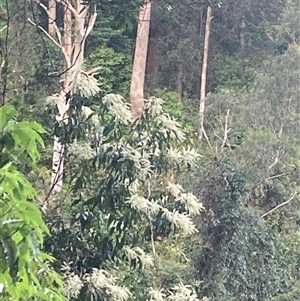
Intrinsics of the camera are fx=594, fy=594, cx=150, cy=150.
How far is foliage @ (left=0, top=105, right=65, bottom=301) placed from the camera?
1.11 metres

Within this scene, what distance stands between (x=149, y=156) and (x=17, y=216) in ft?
4.96

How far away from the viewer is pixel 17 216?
3.64 feet

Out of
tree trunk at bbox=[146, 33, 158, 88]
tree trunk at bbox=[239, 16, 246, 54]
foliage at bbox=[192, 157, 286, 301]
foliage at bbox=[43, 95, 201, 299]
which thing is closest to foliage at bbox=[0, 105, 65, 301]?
foliage at bbox=[43, 95, 201, 299]

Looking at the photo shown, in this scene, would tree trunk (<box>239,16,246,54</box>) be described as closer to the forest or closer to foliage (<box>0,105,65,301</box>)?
the forest

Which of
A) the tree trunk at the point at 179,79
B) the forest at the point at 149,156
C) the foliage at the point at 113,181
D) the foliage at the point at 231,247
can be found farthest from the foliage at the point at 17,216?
the tree trunk at the point at 179,79

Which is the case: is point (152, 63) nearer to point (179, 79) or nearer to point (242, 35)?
point (179, 79)

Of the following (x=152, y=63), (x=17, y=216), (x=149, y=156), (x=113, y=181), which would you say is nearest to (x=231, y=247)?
(x=149, y=156)

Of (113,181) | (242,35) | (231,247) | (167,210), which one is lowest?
(231,247)

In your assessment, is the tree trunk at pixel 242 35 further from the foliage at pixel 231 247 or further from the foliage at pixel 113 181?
the foliage at pixel 113 181

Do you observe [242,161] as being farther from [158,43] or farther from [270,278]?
[158,43]

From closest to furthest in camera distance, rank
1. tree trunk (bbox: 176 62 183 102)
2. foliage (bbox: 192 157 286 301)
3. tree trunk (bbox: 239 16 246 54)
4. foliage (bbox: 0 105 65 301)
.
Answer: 1. foliage (bbox: 0 105 65 301)
2. foliage (bbox: 192 157 286 301)
3. tree trunk (bbox: 176 62 183 102)
4. tree trunk (bbox: 239 16 246 54)

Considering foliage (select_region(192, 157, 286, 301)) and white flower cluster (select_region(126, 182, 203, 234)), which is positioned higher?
white flower cluster (select_region(126, 182, 203, 234))

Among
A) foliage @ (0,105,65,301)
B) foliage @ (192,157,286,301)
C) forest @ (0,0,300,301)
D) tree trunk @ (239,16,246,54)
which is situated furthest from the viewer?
tree trunk @ (239,16,246,54)

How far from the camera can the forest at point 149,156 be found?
2.39 metres
